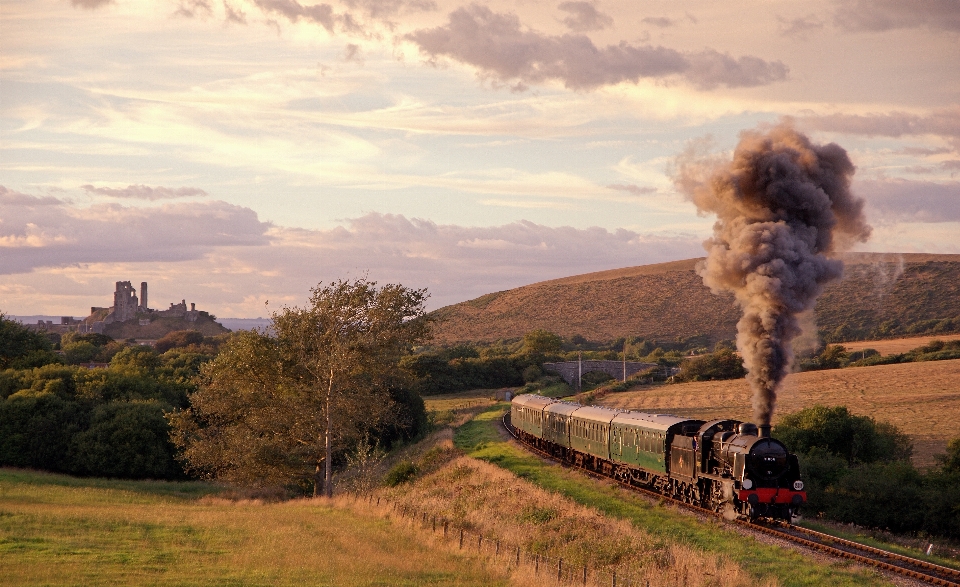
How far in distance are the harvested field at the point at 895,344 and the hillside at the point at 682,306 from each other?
849 centimetres

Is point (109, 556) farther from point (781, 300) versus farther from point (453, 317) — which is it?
point (453, 317)

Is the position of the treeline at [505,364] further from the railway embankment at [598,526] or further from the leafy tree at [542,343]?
the railway embankment at [598,526]

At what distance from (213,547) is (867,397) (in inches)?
2019

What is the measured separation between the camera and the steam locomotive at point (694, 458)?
25.5 meters

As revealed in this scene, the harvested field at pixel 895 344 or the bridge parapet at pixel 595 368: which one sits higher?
the harvested field at pixel 895 344

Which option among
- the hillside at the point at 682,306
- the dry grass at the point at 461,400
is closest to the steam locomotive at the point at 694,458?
the dry grass at the point at 461,400

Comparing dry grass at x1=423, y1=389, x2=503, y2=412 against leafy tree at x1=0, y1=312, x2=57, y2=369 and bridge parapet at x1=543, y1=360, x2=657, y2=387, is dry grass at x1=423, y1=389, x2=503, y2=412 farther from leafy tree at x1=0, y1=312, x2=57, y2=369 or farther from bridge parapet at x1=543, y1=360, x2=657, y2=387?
leafy tree at x1=0, y1=312, x2=57, y2=369

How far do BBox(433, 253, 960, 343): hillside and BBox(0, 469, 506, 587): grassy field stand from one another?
91.9 m

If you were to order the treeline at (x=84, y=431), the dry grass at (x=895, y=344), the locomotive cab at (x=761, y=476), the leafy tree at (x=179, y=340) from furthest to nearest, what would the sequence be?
1. the leafy tree at (x=179, y=340)
2. the dry grass at (x=895, y=344)
3. the treeline at (x=84, y=431)
4. the locomotive cab at (x=761, y=476)

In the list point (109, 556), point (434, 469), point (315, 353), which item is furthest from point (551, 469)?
point (109, 556)

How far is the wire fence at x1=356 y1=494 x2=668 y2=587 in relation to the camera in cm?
2133

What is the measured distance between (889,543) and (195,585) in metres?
20.1

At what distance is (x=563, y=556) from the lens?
25219mm

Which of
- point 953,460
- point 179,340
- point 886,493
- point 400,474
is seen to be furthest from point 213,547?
point 179,340
